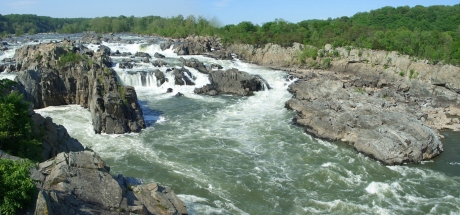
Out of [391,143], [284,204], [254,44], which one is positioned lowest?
[284,204]

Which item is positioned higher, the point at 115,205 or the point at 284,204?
the point at 115,205

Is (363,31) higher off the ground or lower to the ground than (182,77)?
higher

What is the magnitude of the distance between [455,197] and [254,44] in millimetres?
57104

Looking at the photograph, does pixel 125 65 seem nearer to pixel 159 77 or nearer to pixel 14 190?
pixel 159 77

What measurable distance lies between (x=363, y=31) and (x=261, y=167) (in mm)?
52388

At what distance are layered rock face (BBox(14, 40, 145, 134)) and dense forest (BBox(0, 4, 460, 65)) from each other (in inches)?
1697

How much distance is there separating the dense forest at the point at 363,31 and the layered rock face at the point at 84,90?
43.1 meters

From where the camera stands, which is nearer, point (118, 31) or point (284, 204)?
point (284, 204)

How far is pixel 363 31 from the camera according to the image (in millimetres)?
67562

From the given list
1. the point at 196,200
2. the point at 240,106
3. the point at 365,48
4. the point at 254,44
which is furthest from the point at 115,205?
the point at 254,44

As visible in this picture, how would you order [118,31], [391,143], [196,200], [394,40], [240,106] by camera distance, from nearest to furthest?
1. [196,200]
2. [391,143]
3. [240,106]
4. [394,40]
5. [118,31]

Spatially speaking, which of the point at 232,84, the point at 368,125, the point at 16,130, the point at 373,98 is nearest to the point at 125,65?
the point at 232,84

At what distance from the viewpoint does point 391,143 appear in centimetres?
2684

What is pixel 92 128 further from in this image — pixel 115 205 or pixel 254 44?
pixel 254 44
